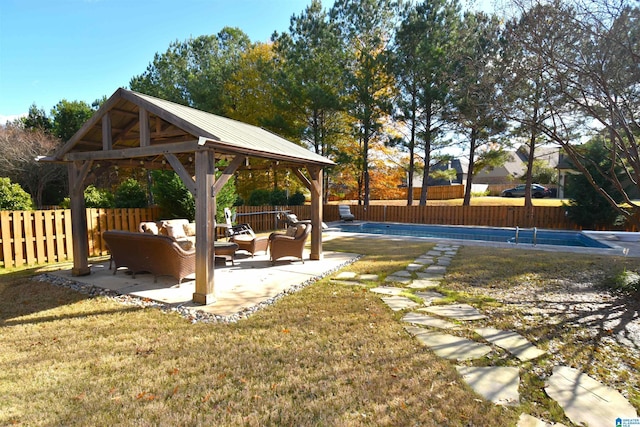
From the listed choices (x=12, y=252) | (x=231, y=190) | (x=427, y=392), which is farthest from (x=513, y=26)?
(x=12, y=252)

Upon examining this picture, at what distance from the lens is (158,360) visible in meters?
2.98

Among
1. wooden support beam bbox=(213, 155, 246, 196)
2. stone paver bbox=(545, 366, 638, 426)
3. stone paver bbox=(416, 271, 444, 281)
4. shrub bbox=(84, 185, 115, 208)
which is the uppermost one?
wooden support beam bbox=(213, 155, 246, 196)

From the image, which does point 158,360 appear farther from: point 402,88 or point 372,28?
point 372,28

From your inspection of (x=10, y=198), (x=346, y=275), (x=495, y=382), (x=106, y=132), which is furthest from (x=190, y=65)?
(x=495, y=382)

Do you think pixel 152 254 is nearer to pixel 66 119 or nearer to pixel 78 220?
pixel 78 220

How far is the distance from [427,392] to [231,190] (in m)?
10.1

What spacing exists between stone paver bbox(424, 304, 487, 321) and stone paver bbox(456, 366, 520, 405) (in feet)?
3.86

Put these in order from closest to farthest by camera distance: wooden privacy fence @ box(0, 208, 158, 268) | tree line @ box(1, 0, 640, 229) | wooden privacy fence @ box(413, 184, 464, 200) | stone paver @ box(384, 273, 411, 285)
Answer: stone paver @ box(384, 273, 411, 285), wooden privacy fence @ box(0, 208, 158, 268), tree line @ box(1, 0, 640, 229), wooden privacy fence @ box(413, 184, 464, 200)

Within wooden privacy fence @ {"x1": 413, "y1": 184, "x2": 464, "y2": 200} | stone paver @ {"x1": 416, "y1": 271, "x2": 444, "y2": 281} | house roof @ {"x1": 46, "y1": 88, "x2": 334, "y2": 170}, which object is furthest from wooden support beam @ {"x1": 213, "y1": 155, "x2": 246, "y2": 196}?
wooden privacy fence @ {"x1": 413, "y1": 184, "x2": 464, "y2": 200}

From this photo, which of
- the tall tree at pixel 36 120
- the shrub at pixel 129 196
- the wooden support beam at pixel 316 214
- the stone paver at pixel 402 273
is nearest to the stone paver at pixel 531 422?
the stone paver at pixel 402 273

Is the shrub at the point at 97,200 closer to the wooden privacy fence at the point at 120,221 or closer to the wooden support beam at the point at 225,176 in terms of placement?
the wooden privacy fence at the point at 120,221

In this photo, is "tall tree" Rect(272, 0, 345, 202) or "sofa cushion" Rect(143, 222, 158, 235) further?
"tall tree" Rect(272, 0, 345, 202)

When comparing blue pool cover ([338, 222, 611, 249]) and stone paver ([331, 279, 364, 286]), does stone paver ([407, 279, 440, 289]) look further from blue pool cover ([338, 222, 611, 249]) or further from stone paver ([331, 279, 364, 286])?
blue pool cover ([338, 222, 611, 249])

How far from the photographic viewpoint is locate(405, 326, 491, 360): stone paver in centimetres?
303
